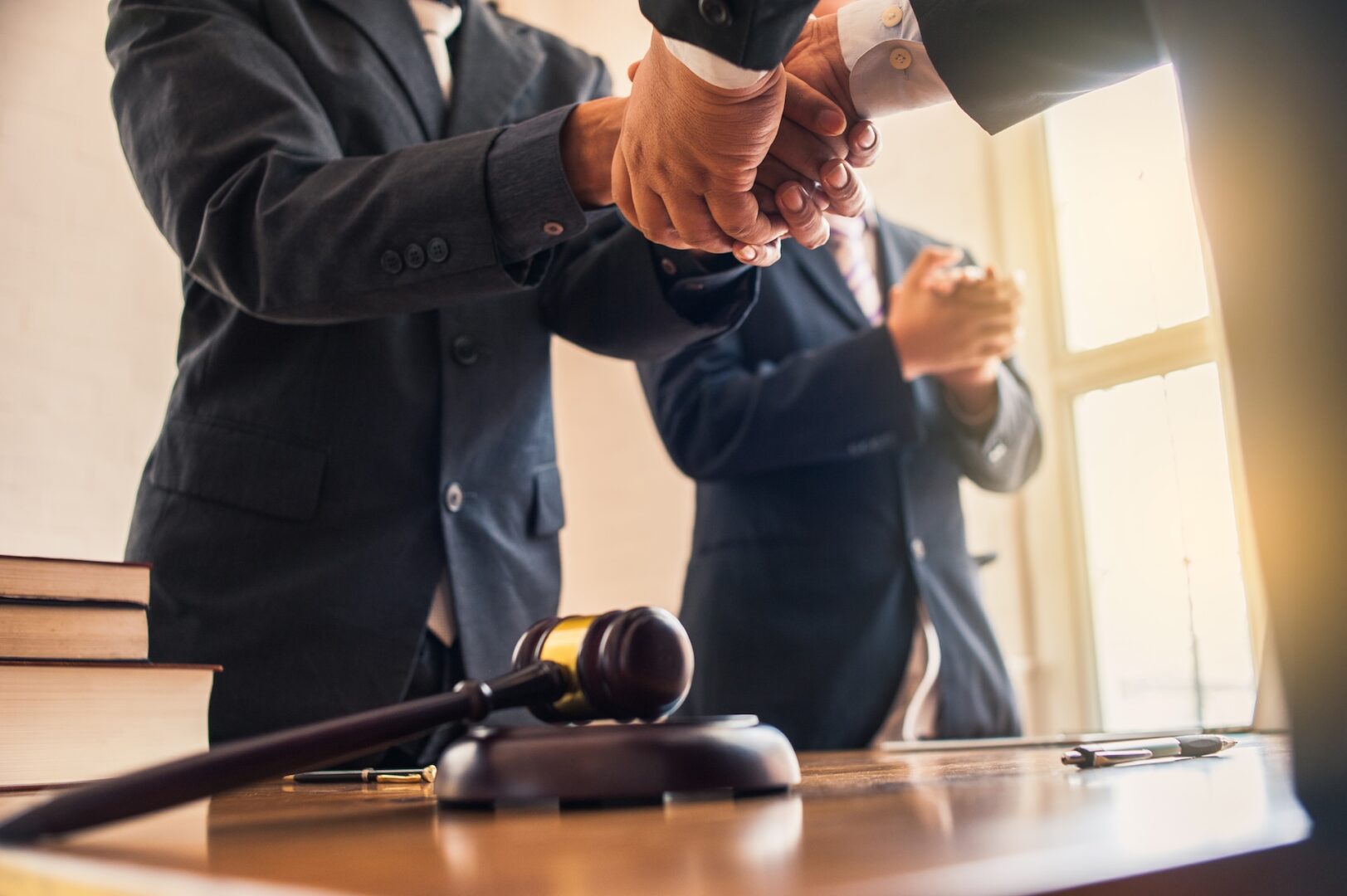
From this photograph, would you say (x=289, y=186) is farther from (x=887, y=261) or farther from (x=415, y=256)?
(x=887, y=261)

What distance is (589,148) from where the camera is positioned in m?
0.77

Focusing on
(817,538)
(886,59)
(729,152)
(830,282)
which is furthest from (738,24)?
(830,282)

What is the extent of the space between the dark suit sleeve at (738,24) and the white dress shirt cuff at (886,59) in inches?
8.1

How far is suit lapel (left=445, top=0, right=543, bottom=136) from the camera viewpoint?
3.46 ft

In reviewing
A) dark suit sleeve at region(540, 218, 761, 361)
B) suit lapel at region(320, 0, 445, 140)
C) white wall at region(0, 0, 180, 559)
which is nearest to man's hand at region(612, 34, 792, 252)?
dark suit sleeve at region(540, 218, 761, 361)

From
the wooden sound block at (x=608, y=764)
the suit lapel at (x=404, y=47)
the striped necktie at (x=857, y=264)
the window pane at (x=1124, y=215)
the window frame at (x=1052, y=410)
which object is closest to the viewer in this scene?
the wooden sound block at (x=608, y=764)

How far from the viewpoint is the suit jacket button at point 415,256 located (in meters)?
0.78

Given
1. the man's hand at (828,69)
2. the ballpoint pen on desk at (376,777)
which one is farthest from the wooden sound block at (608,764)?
the man's hand at (828,69)

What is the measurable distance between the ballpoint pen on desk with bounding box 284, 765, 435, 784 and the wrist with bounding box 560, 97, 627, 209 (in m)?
0.38

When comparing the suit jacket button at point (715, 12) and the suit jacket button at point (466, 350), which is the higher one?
the suit jacket button at point (715, 12)

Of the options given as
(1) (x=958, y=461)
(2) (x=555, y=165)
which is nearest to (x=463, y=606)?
(2) (x=555, y=165)

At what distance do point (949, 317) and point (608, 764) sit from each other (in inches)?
46.3

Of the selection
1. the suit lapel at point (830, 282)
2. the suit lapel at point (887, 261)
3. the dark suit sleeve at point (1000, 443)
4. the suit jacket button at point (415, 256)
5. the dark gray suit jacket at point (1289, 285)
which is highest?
the suit lapel at point (887, 261)

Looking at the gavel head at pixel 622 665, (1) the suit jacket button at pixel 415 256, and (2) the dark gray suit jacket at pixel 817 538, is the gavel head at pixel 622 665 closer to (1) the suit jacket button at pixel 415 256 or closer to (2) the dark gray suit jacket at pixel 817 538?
(1) the suit jacket button at pixel 415 256
